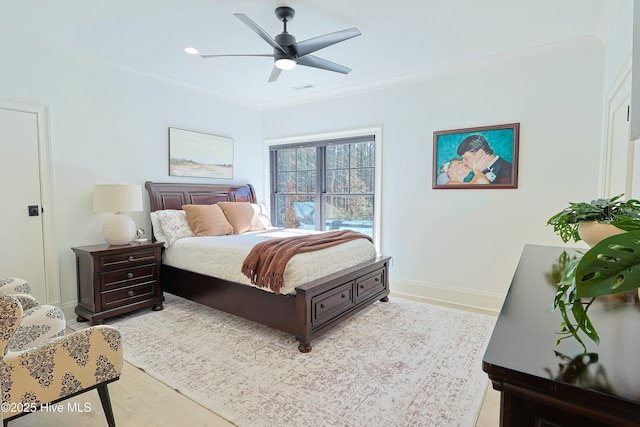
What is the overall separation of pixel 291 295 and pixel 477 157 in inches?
103

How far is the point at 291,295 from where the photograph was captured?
109 inches

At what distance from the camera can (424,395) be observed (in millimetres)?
2150

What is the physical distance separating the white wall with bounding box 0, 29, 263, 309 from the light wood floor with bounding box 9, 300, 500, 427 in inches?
72.8

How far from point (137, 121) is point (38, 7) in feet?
4.82

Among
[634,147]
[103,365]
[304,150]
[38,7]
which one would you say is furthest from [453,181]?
[38,7]

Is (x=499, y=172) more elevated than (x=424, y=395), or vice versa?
(x=499, y=172)

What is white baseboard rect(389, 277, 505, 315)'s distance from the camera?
12.3 feet

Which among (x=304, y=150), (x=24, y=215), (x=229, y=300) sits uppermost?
(x=304, y=150)

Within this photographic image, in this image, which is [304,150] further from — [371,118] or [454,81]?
[454,81]

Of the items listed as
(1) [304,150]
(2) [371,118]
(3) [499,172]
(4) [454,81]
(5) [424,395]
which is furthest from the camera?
(1) [304,150]

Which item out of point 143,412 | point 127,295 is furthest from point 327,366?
point 127,295

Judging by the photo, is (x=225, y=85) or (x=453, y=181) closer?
(x=453, y=181)

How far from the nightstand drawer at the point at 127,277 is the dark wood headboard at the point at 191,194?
832 millimetres

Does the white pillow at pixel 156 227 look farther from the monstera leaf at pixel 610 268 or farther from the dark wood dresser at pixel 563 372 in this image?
the monstera leaf at pixel 610 268
